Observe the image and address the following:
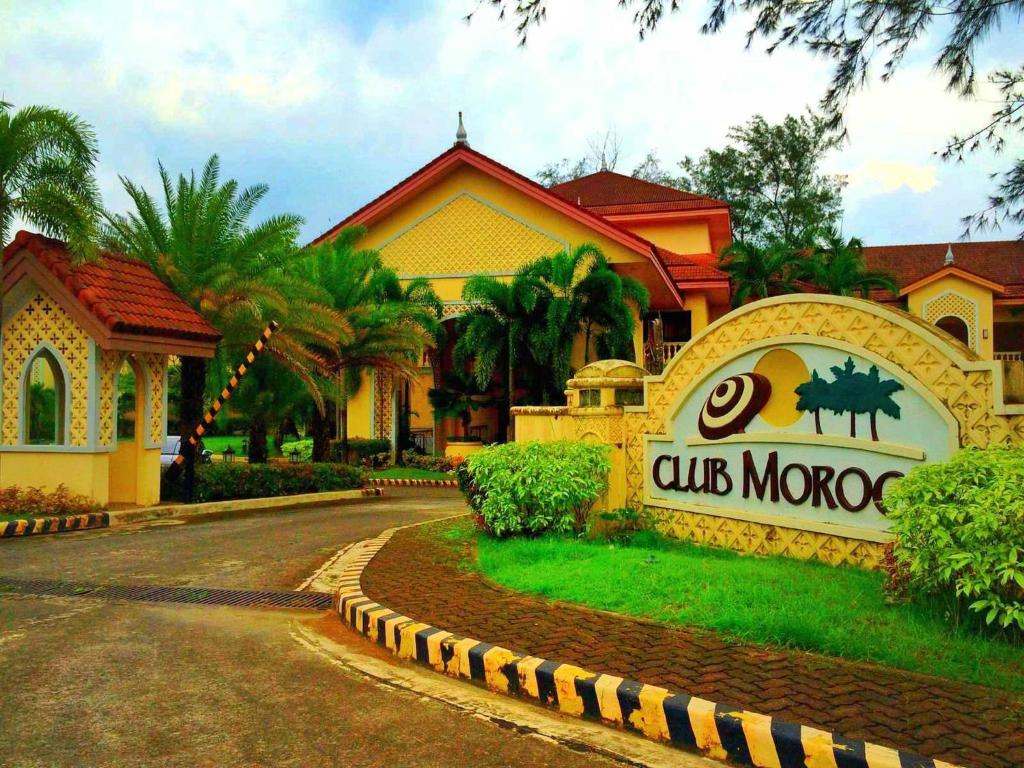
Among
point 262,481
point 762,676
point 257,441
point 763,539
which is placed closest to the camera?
point 762,676

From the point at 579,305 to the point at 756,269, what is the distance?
9.24 meters

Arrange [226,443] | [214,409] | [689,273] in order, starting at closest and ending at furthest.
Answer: [214,409]
[689,273]
[226,443]

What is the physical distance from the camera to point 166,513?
14.0m

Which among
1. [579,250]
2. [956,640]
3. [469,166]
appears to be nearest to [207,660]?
[956,640]

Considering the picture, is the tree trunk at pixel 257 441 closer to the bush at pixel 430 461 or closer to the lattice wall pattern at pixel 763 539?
the bush at pixel 430 461

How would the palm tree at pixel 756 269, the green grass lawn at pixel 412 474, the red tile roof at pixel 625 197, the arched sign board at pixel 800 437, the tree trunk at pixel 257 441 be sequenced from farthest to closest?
the red tile roof at pixel 625 197
the palm tree at pixel 756 269
the green grass lawn at pixel 412 474
the tree trunk at pixel 257 441
the arched sign board at pixel 800 437

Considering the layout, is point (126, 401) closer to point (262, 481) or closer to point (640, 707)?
point (262, 481)

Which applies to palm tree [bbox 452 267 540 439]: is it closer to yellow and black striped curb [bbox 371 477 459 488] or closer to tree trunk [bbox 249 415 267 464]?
yellow and black striped curb [bbox 371 477 459 488]

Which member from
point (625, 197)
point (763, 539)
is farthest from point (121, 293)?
point (625, 197)

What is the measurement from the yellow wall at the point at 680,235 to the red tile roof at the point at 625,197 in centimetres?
70

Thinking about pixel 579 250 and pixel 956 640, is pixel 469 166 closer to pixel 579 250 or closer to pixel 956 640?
pixel 579 250

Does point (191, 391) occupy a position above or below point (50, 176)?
below

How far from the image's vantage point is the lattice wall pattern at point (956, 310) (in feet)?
92.9

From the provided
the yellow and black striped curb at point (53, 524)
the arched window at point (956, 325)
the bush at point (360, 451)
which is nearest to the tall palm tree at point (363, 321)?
the bush at point (360, 451)
